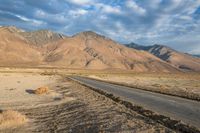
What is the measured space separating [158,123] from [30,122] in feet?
21.1

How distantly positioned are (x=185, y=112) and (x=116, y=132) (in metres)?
6.98

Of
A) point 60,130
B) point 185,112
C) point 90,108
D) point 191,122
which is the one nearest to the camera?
point 60,130

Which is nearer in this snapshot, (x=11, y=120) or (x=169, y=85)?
(x=11, y=120)

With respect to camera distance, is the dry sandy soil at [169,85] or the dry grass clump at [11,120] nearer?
the dry grass clump at [11,120]

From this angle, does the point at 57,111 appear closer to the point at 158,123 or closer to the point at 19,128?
the point at 19,128

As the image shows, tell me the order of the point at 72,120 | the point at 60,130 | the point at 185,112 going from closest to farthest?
the point at 60,130
the point at 72,120
the point at 185,112

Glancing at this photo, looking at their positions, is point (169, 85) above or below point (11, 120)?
below

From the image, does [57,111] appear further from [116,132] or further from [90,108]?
[116,132]

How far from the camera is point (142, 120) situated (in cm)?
1512

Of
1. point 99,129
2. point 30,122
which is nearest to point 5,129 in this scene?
point 30,122

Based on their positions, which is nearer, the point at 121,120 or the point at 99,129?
the point at 99,129

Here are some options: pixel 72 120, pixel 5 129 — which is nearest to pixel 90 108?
pixel 72 120

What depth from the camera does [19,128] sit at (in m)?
15.1

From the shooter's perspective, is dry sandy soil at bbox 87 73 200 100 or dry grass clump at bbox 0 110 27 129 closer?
dry grass clump at bbox 0 110 27 129
